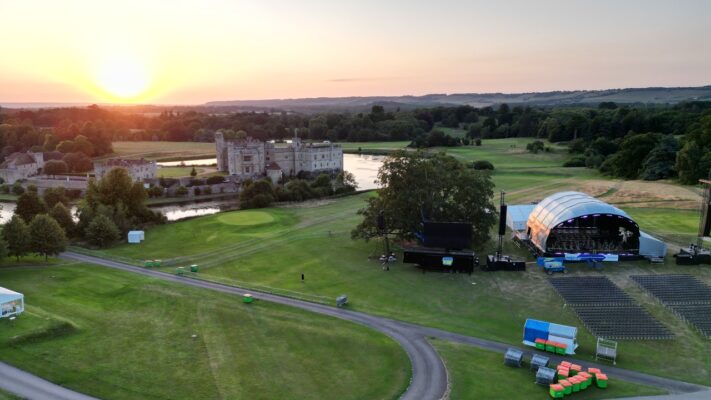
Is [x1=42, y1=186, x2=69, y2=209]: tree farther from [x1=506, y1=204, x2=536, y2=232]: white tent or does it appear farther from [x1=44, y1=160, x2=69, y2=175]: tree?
[x1=506, y1=204, x2=536, y2=232]: white tent

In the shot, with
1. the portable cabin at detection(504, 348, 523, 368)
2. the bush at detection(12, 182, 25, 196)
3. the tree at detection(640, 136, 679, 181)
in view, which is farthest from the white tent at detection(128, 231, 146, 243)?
the tree at detection(640, 136, 679, 181)

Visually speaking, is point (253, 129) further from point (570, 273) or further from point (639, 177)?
point (570, 273)

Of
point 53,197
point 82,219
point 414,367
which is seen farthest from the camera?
point 53,197

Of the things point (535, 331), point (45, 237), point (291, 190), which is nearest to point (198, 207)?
point (291, 190)

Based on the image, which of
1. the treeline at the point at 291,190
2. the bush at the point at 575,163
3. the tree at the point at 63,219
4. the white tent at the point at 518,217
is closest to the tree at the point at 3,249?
the tree at the point at 63,219

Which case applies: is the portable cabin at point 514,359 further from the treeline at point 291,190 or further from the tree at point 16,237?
the treeline at point 291,190

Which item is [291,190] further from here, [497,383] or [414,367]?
[497,383]

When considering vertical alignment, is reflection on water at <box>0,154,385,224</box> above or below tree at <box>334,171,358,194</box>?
below
